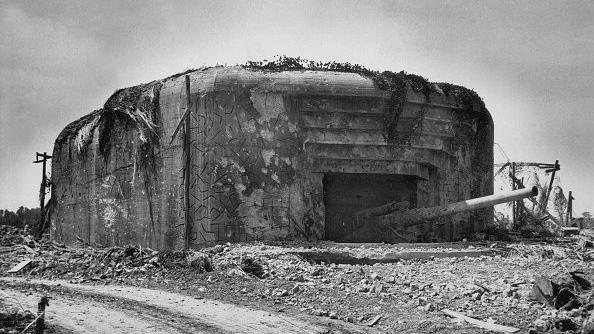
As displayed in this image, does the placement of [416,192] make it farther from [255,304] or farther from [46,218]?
[46,218]

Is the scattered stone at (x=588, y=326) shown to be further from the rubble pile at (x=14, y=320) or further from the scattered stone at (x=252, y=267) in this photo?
the rubble pile at (x=14, y=320)

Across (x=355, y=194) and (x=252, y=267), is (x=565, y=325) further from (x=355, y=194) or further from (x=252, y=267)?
(x=355, y=194)

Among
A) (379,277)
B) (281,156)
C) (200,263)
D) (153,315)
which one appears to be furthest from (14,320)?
(281,156)

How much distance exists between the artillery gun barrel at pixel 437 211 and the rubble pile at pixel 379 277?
34.1 inches

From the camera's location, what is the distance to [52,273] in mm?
13484

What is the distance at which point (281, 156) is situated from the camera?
624 inches

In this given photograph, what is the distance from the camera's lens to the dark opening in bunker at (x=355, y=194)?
56.3 feet

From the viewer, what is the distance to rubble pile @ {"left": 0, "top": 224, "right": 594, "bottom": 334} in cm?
913

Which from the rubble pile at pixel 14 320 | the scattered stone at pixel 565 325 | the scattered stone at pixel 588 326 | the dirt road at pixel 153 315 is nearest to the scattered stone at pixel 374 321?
the dirt road at pixel 153 315

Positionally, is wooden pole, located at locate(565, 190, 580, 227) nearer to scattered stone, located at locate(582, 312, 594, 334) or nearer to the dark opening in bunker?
the dark opening in bunker

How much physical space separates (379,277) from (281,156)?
5.24m

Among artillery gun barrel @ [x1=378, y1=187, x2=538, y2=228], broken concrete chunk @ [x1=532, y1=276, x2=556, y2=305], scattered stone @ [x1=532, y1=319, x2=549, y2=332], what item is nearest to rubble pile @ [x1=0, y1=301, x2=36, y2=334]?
scattered stone @ [x1=532, y1=319, x2=549, y2=332]

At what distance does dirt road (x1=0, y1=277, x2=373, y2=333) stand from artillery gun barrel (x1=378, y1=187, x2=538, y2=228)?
6.69m

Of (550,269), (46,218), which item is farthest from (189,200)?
(46,218)
